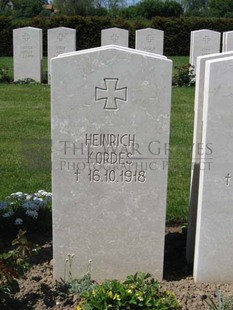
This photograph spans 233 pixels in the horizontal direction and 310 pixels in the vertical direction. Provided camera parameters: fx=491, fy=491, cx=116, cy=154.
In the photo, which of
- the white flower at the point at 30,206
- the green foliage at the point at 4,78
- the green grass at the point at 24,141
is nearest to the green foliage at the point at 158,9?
the green foliage at the point at 4,78

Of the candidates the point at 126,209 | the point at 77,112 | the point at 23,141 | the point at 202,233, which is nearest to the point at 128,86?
the point at 77,112

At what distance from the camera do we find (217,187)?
11.0ft

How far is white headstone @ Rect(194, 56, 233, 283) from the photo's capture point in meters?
3.19

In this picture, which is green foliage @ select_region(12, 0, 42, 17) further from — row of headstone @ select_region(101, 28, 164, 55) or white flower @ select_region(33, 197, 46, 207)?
white flower @ select_region(33, 197, 46, 207)

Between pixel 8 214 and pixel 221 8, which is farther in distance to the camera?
pixel 221 8

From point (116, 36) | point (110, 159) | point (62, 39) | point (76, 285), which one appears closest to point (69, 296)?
point (76, 285)

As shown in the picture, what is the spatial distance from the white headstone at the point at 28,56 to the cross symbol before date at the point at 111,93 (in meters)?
11.6

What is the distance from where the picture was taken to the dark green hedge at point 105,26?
24375 millimetres

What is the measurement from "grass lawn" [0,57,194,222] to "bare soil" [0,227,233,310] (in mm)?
903

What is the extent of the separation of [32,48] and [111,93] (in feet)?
38.8

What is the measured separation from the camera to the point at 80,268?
3.52 m

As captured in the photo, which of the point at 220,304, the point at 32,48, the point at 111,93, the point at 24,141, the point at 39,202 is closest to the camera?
the point at 220,304

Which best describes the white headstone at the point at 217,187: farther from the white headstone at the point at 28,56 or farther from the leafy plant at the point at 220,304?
the white headstone at the point at 28,56

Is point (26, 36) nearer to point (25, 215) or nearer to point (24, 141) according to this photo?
point (24, 141)
